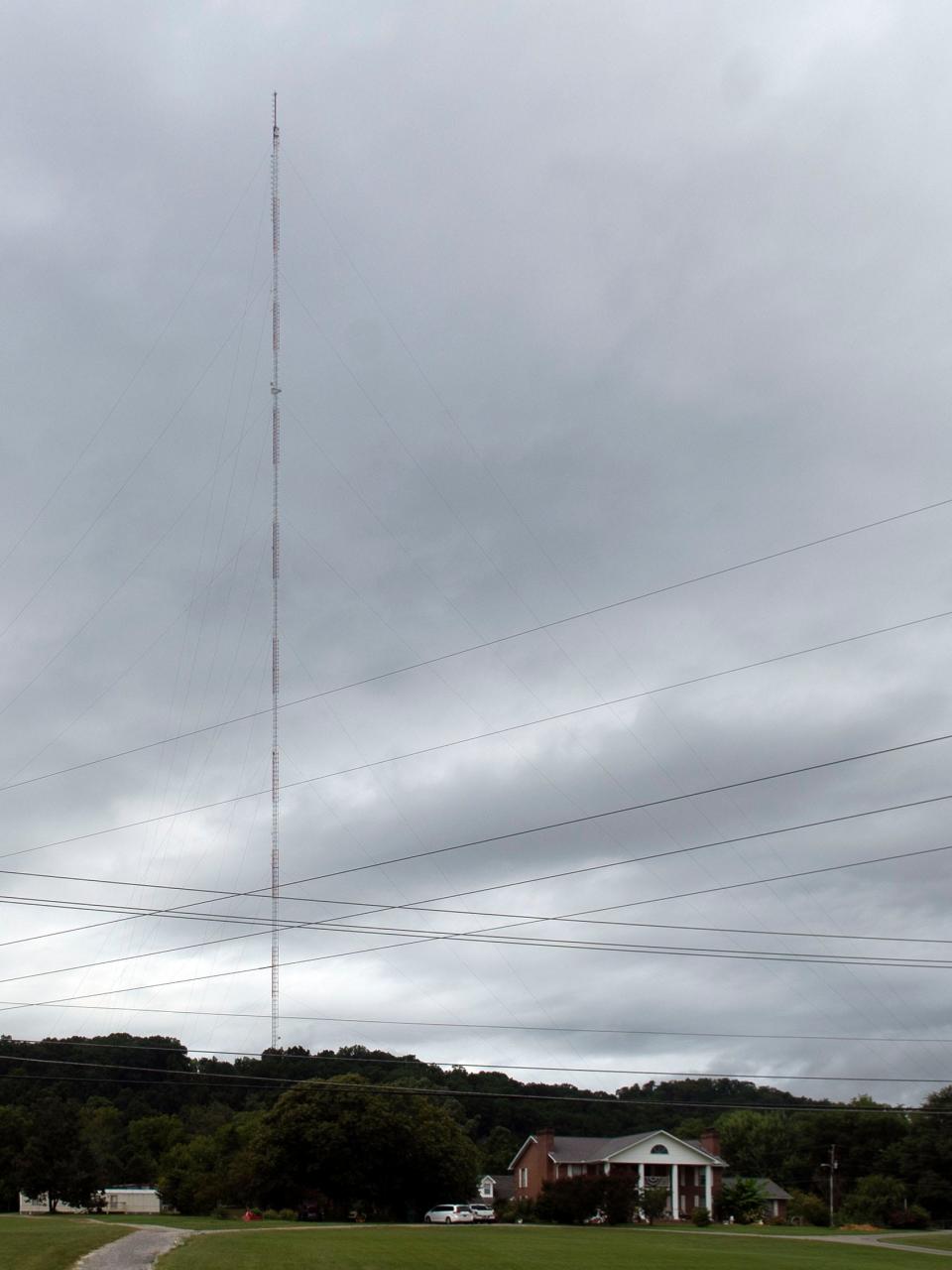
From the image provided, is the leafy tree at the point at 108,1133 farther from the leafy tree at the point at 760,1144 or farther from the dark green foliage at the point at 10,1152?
the leafy tree at the point at 760,1144

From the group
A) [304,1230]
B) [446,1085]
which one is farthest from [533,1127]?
[304,1230]

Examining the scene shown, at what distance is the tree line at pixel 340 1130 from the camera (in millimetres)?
86250

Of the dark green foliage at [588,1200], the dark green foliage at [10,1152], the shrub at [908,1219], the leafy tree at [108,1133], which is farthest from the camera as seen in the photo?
the leafy tree at [108,1133]

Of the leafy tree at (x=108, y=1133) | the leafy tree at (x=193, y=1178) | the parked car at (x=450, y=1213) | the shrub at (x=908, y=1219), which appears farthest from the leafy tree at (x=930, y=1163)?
the leafy tree at (x=108, y=1133)

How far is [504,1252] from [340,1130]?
38.7 meters

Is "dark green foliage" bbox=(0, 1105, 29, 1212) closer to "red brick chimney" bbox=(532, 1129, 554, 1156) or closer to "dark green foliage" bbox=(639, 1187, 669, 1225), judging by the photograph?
"red brick chimney" bbox=(532, 1129, 554, 1156)

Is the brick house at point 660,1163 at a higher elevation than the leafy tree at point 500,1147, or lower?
higher

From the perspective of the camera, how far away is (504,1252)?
48969 millimetres

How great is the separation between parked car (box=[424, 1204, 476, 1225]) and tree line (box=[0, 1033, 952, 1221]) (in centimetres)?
244

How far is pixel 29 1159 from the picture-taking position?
89625 mm

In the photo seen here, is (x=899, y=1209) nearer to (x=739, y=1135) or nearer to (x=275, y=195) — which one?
(x=739, y=1135)

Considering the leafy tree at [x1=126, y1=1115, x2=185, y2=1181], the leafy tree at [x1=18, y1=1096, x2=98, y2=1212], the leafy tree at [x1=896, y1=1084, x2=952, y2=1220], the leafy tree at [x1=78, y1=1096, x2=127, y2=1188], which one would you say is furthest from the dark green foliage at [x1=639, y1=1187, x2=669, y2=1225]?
the leafy tree at [x1=126, y1=1115, x2=185, y2=1181]

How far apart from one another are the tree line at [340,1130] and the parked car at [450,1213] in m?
2.44

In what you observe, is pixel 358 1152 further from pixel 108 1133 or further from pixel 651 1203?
pixel 108 1133
